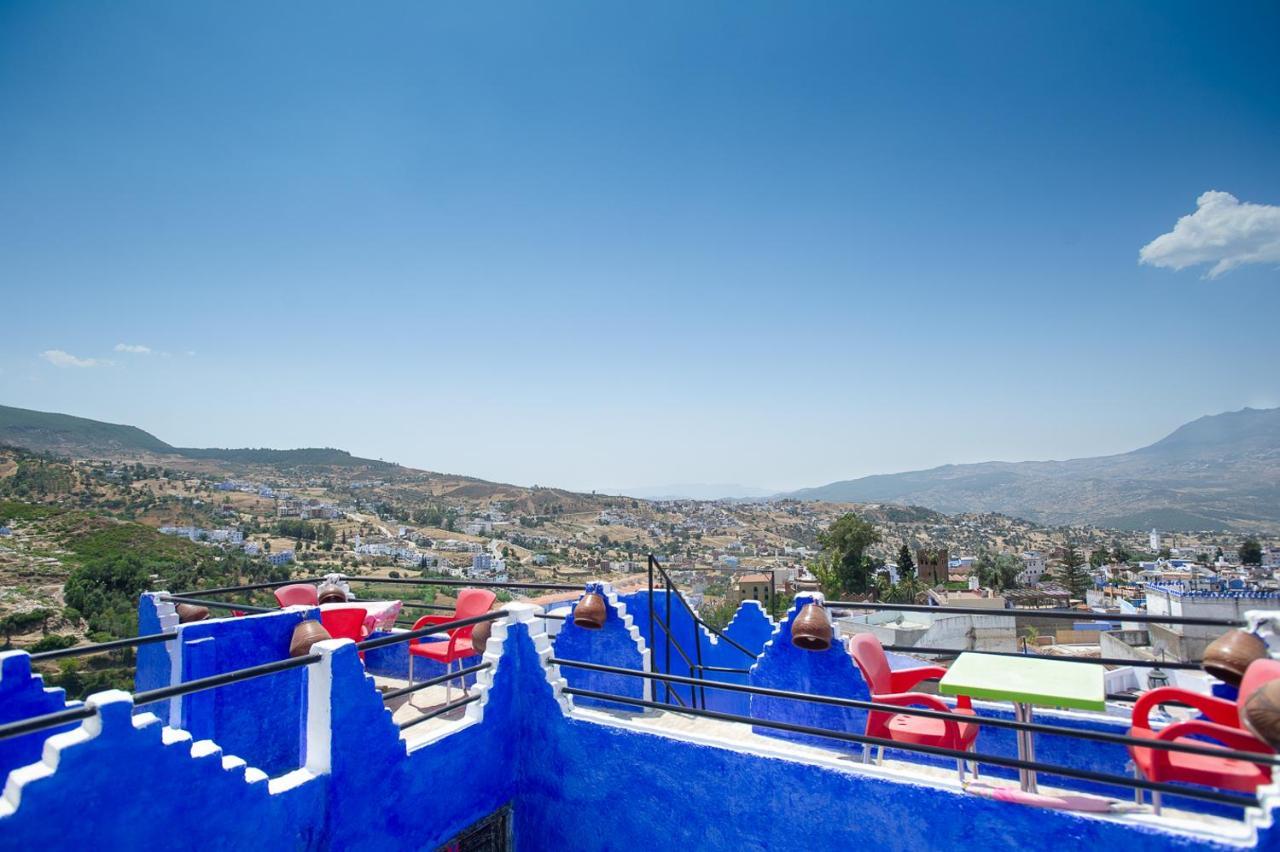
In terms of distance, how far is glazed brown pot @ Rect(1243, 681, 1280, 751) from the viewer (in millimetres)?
2873

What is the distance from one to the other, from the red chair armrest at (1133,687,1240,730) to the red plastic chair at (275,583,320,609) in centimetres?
762

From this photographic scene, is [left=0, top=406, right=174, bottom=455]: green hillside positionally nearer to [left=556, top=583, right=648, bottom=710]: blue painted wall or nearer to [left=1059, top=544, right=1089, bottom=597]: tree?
[left=556, top=583, right=648, bottom=710]: blue painted wall

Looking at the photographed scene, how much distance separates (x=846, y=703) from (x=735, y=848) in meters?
1.29

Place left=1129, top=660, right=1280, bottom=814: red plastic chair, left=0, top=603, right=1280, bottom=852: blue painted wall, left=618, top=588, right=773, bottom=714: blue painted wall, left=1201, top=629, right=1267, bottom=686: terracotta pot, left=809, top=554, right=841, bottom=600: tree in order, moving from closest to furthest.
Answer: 1. left=0, top=603, right=1280, bottom=852: blue painted wall
2. left=1129, top=660, right=1280, bottom=814: red plastic chair
3. left=1201, top=629, right=1267, bottom=686: terracotta pot
4. left=618, top=588, right=773, bottom=714: blue painted wall
5. left=809, top=554, right=841, bottom=600: tree

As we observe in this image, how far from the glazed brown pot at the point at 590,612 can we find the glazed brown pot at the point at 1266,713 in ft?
14.8

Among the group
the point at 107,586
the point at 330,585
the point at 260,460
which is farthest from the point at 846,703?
the point at 260,460

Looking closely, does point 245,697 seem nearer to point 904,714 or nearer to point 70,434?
point 904,714

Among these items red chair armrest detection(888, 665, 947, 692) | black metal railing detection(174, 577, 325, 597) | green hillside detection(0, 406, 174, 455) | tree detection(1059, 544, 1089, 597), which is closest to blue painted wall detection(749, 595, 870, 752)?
red chair armrest detection(888, 665, 947, 692)

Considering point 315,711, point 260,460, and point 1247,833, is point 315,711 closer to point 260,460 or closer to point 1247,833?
point 1247,833

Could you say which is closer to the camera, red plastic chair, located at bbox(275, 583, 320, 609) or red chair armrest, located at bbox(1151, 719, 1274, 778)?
red chair armrest, located at bbox(1151, 719, 1274, 778)

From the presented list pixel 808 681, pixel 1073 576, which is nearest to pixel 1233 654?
pixel 808 681

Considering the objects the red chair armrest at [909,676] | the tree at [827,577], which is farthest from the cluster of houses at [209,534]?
the red chair armrest at [909,676]

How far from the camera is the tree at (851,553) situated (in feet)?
200

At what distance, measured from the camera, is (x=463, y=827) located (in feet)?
15.7
